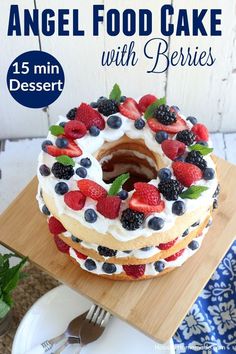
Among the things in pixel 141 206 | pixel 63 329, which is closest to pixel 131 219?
pixel 141 206

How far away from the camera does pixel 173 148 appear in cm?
136

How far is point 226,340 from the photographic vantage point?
5.26 feet

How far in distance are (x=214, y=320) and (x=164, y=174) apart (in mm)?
501

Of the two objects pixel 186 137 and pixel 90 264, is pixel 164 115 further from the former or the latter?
pixel 90 264

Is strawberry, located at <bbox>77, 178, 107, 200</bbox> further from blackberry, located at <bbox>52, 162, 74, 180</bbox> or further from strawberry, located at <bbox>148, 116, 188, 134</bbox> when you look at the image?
strawberry, located at <bbox>148, 116, 188, 134</bbox>

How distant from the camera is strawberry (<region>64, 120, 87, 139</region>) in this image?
1.40 metres

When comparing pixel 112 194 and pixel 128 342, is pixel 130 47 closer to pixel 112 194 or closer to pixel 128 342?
pixel 112 194

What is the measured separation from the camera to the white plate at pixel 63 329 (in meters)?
1.52

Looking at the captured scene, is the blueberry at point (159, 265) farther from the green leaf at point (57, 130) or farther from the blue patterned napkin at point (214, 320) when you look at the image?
the green leaf at point (57, 130)

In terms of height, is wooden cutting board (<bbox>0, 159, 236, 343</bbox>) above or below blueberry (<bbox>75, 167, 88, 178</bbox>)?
below

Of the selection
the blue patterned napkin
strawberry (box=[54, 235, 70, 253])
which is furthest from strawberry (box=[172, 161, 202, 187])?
the blue patterned napkin

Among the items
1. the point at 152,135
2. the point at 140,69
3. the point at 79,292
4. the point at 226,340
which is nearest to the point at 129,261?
the point at 79,292

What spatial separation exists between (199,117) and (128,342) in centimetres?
76

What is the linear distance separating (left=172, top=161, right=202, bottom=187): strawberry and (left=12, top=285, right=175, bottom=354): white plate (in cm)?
41
